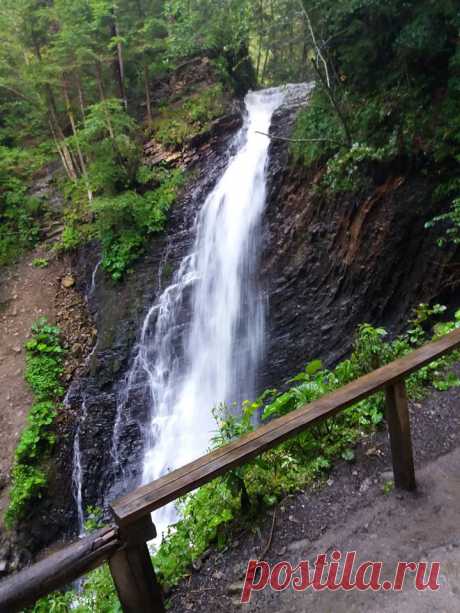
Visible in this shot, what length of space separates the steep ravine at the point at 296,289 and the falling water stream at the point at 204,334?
29 cm

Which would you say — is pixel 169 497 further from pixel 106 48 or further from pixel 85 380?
pixel 106 48

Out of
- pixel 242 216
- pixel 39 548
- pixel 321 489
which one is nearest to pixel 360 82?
pixel 242 216

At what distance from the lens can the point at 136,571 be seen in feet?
5.88

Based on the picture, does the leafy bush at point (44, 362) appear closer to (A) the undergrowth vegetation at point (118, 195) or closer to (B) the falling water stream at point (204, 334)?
(B) the falling water stream at point (204, 334)

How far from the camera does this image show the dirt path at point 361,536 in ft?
7.29

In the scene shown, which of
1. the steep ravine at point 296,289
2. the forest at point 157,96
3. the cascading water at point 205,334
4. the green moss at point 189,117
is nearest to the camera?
the forest at point 157,96

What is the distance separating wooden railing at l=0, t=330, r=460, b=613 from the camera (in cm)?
153

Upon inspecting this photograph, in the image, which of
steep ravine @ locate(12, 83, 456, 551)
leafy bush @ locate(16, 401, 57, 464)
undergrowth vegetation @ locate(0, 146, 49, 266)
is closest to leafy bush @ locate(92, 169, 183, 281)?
steep ravine @ locate(12, 83, 456, 551)

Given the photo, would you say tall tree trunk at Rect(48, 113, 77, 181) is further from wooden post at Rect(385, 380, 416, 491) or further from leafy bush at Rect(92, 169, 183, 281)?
wooden post at Rect(385, 380, 416, 491)

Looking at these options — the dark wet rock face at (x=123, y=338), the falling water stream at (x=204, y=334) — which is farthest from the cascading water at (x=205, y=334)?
the dark wet rock face at (x=123, y=338)

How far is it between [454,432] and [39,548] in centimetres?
747

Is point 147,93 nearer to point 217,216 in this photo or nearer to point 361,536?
point 217,216

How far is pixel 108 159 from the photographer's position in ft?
39.4

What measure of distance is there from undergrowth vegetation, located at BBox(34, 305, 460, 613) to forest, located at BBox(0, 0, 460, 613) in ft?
0.06
